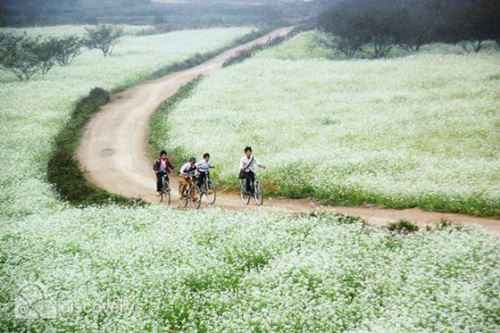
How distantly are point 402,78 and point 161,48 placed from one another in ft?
146

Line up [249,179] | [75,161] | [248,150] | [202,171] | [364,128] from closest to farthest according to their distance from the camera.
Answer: [248,150] < [249,179] < [202,171] < [75,161] < [364,128]

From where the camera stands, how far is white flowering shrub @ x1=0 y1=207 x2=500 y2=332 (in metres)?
12.3

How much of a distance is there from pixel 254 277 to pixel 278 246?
190 centimetres

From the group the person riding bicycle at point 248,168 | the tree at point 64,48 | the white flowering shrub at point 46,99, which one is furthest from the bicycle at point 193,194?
the tree at point 64,48

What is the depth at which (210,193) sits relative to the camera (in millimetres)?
21969

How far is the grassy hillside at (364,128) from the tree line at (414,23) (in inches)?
154

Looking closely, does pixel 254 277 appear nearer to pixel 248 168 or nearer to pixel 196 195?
pixel 248 168

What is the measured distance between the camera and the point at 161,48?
7669 centimetres

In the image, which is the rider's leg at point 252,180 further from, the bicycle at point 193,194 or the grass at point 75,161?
the grass at point 75,161

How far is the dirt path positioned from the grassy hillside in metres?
0.79

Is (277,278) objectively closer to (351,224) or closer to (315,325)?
(315,325)

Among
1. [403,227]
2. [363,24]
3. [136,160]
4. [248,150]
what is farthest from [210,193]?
[363,24]

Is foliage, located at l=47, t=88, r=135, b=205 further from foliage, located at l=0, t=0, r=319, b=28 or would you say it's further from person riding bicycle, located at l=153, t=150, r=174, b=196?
foliage, located at l=0, t=0, r=319, b=28

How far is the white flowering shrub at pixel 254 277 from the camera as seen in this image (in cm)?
1234
